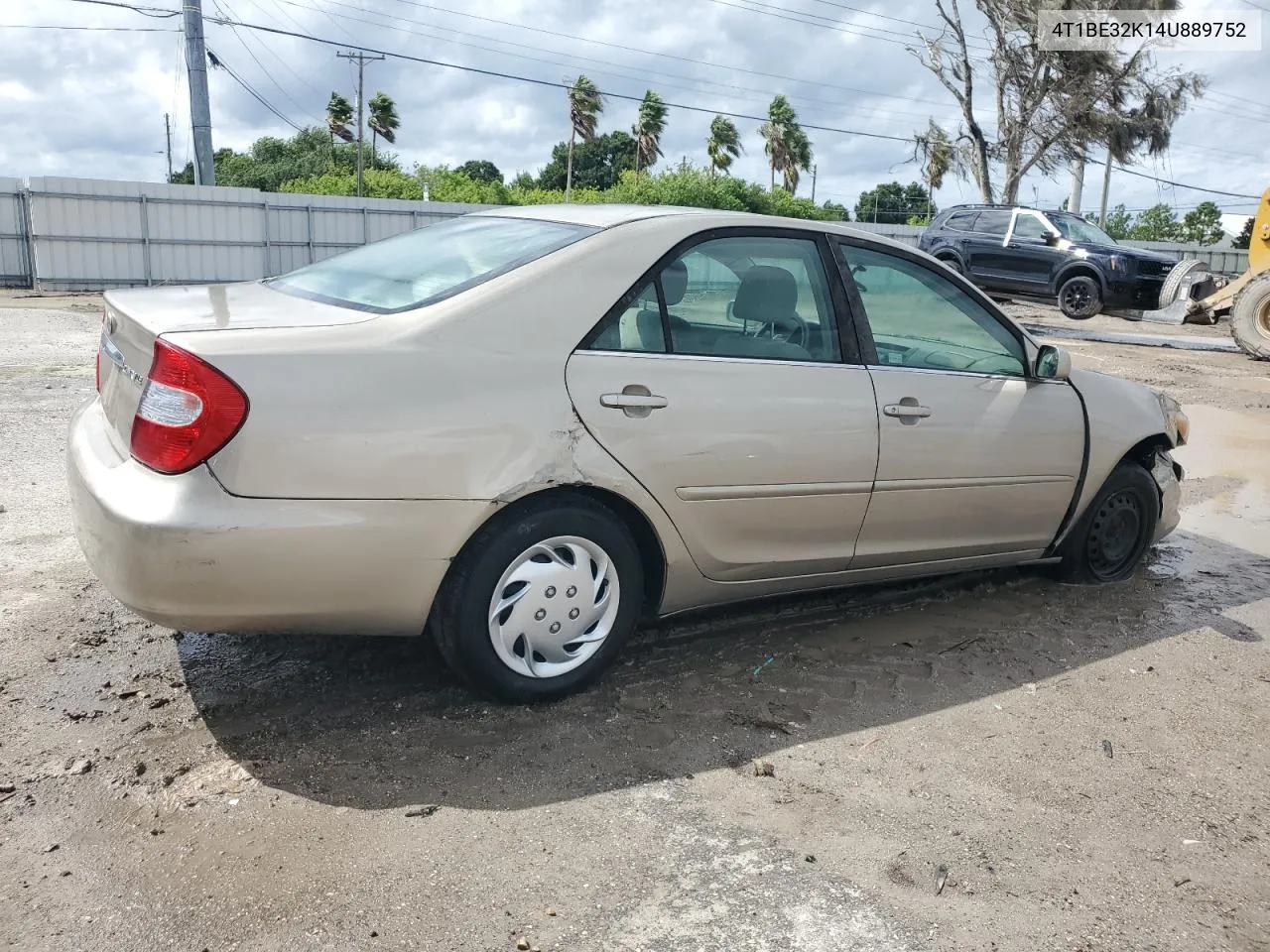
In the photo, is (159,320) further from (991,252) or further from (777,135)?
(777,135)

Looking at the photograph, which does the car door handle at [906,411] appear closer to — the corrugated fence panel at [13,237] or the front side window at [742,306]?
the front side window at [742,306]

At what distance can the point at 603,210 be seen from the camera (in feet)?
12.5

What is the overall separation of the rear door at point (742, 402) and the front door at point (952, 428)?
14 cm

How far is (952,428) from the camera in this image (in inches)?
159

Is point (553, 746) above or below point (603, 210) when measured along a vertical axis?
below

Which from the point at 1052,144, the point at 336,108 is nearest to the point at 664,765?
the point at 1052,144

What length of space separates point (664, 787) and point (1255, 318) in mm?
15330

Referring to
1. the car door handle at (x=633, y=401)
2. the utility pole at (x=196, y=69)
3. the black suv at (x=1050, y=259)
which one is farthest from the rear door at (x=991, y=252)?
the car door handle at (x=633, y=401)

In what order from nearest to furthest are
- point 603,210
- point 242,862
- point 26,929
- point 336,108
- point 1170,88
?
point 26,929
point 242,862
point 603,210
point 1170,88
point 336,108

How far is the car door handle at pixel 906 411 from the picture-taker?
3.86 meters

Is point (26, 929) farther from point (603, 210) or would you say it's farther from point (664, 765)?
point (603, 210)

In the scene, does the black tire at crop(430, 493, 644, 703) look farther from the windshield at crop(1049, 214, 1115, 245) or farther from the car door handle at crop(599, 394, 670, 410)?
the windshield at crop(1049, 214, 1115, 245)

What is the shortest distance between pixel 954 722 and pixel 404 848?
1.82 meters

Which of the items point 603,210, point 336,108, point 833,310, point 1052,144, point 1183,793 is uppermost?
point 336,108
